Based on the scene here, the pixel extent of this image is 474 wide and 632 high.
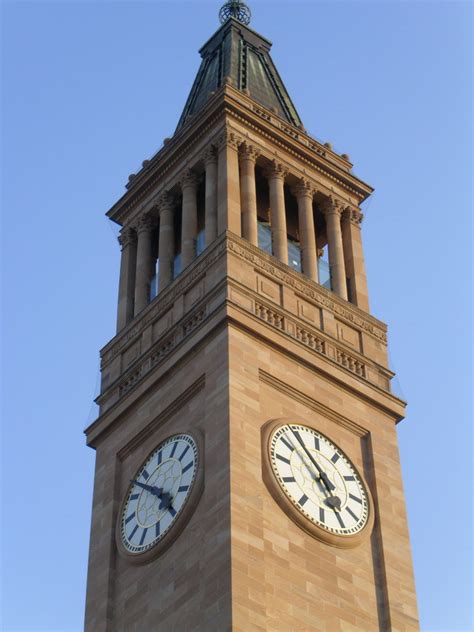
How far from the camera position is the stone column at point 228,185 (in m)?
44.1

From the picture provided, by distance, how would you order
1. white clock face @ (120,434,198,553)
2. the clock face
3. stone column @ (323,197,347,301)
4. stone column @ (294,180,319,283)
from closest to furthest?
the clock face
white clock face @ (120,434,198,553)
stone column @ (294,180,319,283)
stone column @ (323,197,347,301)

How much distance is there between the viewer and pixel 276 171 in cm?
4731

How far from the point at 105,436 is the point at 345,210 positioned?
37.7ft

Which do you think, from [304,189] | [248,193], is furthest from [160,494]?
[304,189]

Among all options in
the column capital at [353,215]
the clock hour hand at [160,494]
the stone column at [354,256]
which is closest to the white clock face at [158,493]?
the clock hour hand at [160,494]

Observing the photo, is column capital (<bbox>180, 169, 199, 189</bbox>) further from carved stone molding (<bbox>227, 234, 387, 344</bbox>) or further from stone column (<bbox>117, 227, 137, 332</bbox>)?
carved stone molding (<bbox>227, 234, 387, 344</bbox>)

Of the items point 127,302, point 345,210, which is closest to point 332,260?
point 345,210

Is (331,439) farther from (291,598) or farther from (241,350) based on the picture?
(291,598)

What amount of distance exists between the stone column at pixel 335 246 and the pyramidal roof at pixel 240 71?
386 cm

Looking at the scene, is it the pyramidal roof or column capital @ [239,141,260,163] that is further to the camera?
the pyramidal roof

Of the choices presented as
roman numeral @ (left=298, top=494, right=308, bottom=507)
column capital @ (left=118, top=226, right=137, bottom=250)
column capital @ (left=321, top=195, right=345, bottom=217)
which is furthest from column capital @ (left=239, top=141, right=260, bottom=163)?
roman numeral @ (left=298, top=494, right=308, bottom=507)

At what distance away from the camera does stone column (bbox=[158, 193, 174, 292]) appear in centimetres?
4562

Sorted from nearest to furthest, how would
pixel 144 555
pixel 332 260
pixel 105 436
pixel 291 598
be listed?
pixel 291 598 → pixel 144 555 → pixel 105 436 → pixel 332 260

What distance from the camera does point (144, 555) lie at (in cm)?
3822
